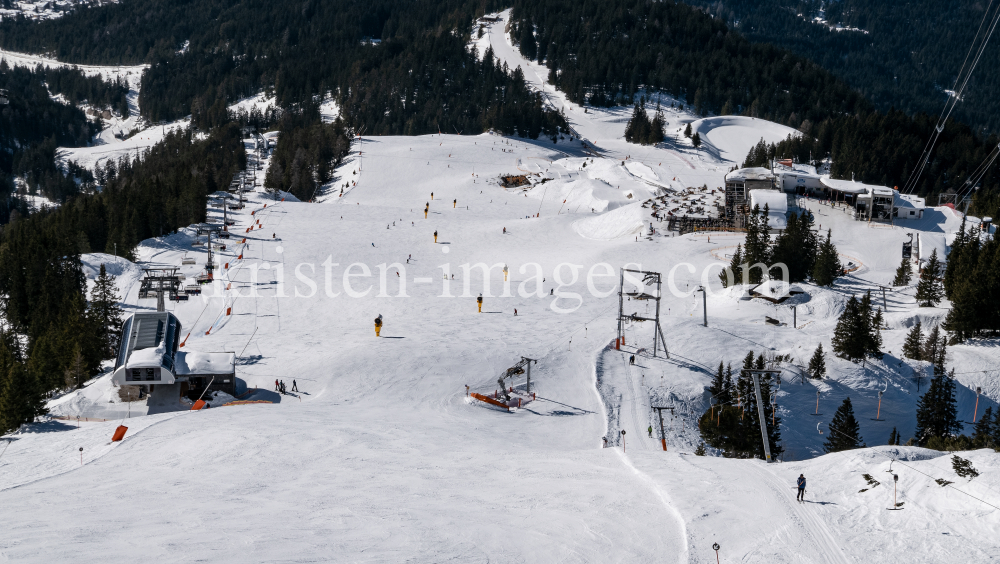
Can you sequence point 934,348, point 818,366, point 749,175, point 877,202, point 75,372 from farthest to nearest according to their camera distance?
1. point 749,175
2. point 877,202
3. point 75,372
4. point 934,348
5. point 818,366

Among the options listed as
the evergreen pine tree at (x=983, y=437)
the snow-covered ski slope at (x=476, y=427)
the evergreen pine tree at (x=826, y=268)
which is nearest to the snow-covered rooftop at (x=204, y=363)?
the snow-covered ski slope at (x=476, y=427)

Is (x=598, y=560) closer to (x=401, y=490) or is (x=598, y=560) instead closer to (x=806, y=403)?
(x=401, y=490)

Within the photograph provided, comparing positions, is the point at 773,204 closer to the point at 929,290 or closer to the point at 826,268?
the point at 826,268

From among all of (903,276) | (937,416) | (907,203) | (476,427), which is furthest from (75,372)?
(907,203)

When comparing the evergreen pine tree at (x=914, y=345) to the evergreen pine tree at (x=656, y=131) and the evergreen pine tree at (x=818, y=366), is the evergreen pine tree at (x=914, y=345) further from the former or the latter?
the evergreen pine tree at (x=656, y=131)

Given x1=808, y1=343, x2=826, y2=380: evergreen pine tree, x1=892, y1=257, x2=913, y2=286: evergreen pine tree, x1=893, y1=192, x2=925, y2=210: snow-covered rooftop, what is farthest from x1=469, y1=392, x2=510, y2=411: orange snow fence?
x1=893, y1=192, x2=925, y2=210: snow-covered rooftop
